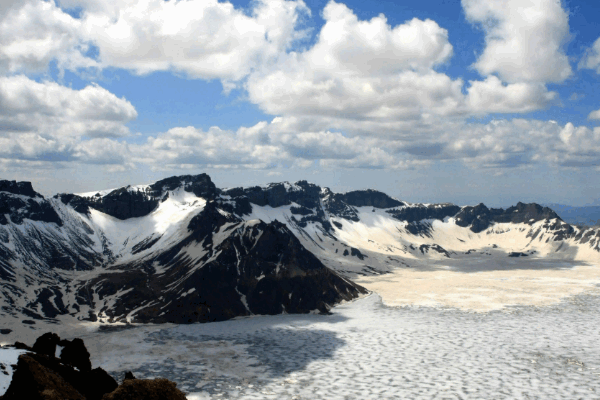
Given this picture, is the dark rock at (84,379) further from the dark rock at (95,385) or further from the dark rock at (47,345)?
the dark rock at (47,345)

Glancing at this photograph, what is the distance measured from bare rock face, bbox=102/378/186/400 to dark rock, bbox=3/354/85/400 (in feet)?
18.2

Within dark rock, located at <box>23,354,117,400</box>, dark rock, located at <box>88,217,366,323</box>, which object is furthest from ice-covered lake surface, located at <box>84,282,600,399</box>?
dark rock, located at <box>23,354,117,400</box>

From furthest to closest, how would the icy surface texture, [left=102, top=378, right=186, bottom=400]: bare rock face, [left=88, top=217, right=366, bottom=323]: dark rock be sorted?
[left=88, top=217, right=366, bottom=323]: dark rock
the icy surface texture
[left=102, top=378, right=186, bottom=400]: bare rock face

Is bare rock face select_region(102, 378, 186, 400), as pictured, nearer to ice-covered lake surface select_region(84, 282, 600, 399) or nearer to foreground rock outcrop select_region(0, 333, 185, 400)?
foreground rock outcrop select_region(0, 333, 185, 400)

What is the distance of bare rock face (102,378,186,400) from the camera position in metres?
44.1

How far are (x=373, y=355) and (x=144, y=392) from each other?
8145 cm

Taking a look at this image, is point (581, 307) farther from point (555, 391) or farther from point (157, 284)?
point (157, 284)

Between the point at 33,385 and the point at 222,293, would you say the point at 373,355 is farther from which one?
the point at 33,385

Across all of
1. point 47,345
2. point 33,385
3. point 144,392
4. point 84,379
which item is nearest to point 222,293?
point 47,345

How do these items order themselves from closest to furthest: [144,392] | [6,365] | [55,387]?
[144,392] < [55,387] < [6,365]

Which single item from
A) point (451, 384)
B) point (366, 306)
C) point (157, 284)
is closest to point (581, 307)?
point (366, 306)

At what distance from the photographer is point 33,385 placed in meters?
45.1

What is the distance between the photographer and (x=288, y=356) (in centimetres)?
11688

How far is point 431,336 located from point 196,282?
94223mm
